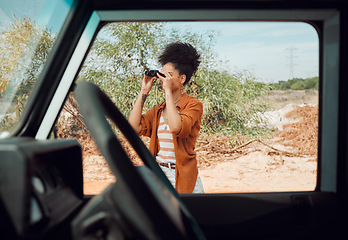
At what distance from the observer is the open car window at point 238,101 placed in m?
7.21

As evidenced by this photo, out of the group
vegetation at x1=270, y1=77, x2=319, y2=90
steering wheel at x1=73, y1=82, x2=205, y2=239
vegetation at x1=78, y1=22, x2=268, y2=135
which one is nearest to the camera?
steering wheel at x1=73, y1=82, x2=205, y2=239

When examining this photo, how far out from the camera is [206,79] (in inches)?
308

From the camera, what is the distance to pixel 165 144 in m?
2.20

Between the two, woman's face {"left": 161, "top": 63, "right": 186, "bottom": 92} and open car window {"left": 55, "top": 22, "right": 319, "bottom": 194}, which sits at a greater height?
open car window {"left": 55, "top": 22, "right": 319, "bottom": 194}

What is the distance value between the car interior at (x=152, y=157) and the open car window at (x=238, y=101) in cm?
534

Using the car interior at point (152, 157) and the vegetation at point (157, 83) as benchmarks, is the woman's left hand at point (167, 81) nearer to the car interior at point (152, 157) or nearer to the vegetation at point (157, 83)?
the car interior at point (152, 157)

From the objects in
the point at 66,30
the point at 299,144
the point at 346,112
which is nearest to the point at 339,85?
the point at 346,112

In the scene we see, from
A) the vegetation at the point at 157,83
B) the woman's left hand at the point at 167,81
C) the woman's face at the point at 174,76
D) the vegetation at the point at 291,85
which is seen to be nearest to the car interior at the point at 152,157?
the woman's left hand at the point at 167,81

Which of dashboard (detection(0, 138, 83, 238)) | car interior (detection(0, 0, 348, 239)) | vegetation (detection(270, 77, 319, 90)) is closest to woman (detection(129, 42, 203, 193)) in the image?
car interior (detection(0, 0, 348, 239))

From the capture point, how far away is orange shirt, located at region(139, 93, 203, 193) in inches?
82.6

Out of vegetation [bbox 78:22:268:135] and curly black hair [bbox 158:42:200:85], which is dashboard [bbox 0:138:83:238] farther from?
vegetation [bbox 78:22:268:135]

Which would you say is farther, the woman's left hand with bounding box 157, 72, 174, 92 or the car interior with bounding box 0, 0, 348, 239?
the woman's left hand with bounding box 157, 72, 174, 92

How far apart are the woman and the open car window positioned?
454 centimetres

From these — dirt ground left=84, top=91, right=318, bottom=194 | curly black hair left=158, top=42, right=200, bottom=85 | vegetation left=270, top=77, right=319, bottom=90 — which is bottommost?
curly black hair left=158, top=42, right=200, bottom=85
